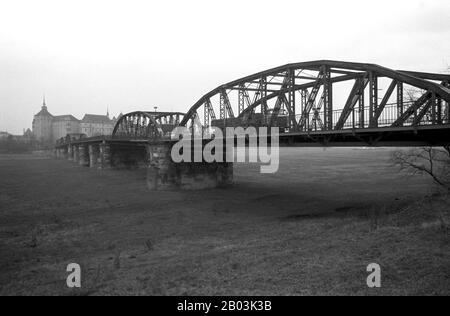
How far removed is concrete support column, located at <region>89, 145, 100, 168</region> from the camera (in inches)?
2963

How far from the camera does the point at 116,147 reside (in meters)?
69.1

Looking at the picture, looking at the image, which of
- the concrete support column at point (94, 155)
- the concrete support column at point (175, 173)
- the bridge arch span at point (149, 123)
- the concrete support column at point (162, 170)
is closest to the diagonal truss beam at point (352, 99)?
the concrete support column at point (175, 173)

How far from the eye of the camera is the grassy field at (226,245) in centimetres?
1060

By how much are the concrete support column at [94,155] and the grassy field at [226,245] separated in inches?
1786

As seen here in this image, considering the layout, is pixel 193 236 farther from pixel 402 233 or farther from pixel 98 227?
pixel 402 233

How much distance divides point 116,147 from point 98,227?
165 ft

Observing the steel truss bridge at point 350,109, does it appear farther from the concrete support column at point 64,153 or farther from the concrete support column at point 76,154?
the concrete support column at point 64,153

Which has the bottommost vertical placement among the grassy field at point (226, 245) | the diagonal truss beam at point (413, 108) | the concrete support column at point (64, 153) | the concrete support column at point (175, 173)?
the grassy field at point (226, 245)

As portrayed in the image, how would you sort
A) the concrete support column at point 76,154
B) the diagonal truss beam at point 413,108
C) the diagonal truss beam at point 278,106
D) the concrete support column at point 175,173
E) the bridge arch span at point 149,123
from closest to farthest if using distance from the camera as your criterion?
the diagonal truss beam at point 413,108
the diagonal truss beam at point 278,106
the concrete support column at point 175,173
the bridge arch span at point 149,123
the concrete support column at point 76,154

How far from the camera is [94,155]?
2995 inches

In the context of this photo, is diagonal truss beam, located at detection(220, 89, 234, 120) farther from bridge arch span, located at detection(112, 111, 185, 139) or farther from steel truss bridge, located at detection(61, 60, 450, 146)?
bridge arch span, located at detection(112, 111, 185, 139)

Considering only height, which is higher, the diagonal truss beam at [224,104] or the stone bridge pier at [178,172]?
the diagonal truss beam at [224,104]
